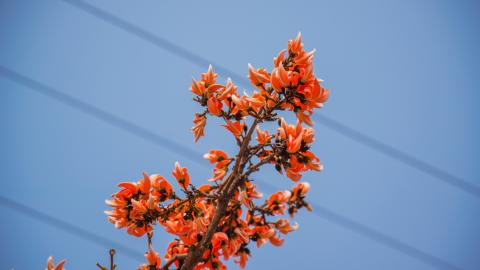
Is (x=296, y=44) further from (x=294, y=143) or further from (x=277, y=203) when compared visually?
(x=277, y=203)

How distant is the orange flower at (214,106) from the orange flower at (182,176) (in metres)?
0.23

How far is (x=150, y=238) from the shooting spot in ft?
4.29

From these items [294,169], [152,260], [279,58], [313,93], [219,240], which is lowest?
[152,260]

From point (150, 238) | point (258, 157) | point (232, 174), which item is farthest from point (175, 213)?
point (258, 157)

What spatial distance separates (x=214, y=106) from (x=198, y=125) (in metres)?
0.13

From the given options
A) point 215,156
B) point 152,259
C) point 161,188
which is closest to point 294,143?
point 215,156

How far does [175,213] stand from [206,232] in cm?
15

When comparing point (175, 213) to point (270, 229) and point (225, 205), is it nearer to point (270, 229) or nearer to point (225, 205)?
point (225, 205)

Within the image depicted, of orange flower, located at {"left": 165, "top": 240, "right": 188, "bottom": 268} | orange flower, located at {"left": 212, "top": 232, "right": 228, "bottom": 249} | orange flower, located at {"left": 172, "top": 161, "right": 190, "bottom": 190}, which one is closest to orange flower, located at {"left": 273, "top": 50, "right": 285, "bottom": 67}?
orange flower, located at {"left": 172, "top": 161, "right": 190, "bottom": 190}

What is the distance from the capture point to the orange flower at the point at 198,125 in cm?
141

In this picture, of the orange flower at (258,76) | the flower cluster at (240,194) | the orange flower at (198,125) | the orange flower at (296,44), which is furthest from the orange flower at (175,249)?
the orange flower at (296,44)

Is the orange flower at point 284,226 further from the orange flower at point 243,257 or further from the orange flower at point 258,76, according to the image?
the orange flower at point 258,76

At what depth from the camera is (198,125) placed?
1.41 m

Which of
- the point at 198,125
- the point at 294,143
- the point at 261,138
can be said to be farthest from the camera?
the point at 198,125
